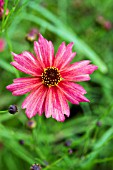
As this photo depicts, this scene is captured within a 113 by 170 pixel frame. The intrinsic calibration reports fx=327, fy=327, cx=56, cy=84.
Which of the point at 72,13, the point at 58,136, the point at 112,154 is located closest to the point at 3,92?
the point at 58,136

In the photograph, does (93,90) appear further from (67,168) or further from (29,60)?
(29,60)

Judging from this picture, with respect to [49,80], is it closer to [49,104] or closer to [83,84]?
[49,104]

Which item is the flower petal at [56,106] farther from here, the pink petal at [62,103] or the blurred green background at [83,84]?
the blurred green background at [83,84]

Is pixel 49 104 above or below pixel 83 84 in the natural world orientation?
below

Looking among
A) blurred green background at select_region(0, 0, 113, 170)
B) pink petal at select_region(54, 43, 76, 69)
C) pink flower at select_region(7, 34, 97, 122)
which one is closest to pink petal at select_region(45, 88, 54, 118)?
pink flower at select_region(7, 34, 97, 122)

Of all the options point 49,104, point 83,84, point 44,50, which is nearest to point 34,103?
point 49,104
